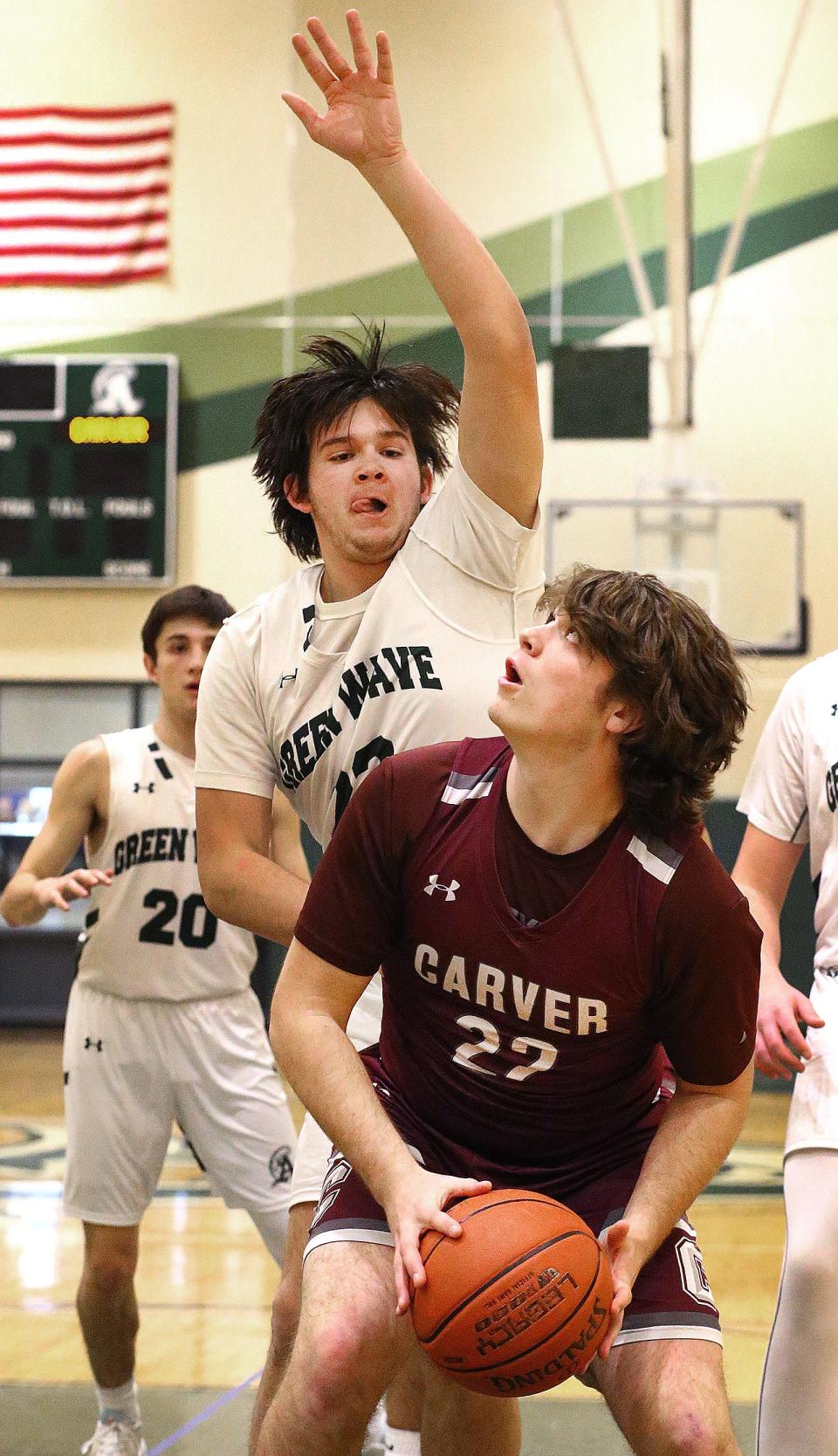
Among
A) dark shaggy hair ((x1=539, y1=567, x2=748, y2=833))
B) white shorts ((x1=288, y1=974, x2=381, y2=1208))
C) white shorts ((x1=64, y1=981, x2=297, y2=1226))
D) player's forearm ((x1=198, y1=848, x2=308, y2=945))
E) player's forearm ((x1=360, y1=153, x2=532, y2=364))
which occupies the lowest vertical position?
white shorts ((x1=64, y1=981, x2=297, y2=1226))

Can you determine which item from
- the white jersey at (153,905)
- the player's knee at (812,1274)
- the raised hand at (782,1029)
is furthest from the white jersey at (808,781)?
the white jersey at (153,905)

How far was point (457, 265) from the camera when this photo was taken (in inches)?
108

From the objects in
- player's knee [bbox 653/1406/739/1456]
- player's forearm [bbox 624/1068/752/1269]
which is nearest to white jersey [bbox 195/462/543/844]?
player's forearm [bbox 624/1068/752/1269]

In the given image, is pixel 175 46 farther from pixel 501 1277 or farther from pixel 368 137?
pixel 501 1277

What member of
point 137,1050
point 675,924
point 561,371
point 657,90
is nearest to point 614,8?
point 657,90

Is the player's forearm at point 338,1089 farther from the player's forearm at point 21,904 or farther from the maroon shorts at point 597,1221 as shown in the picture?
Result: the player's forearm at point 21,904

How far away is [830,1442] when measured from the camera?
9.34 ft

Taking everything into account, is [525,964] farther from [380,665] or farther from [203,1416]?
[203,1416]

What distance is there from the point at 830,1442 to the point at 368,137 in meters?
2.49

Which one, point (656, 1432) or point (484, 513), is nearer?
point (656, 1432)

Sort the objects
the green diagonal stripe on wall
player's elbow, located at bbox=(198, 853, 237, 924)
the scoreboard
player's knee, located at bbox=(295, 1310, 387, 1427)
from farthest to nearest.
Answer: the scoreboard → the green diagonal stripe on wall → player's elbow, located at bbox=(198, 853, 237, 924) → player's knee, located at bbox=(295, 1310, 387, 1427)

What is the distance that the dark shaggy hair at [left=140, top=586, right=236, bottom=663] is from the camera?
179 inches

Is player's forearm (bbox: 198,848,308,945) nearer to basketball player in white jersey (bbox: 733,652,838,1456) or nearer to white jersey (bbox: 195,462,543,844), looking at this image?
white jersey (bbox: 195,462,543,844)

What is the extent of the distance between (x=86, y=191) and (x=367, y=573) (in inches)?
384
